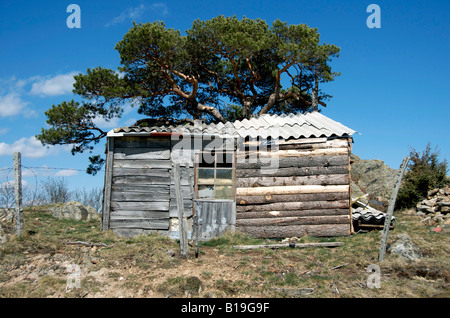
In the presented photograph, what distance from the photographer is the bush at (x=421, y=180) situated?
1402 cm

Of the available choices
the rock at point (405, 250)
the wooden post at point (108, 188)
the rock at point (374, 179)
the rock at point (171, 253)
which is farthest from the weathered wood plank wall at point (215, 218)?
the rock at point (374, 179)

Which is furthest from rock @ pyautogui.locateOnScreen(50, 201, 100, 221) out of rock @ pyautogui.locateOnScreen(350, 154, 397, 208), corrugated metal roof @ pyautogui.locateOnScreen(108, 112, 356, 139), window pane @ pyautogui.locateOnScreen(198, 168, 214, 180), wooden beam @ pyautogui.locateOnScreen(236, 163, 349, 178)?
rock @ pyautogui.locateOnScreen(350, 154, 397, 208)

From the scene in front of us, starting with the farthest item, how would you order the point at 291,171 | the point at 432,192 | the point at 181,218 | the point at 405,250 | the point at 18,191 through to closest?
the point at 432,192 → the point at 291,171 → the point at 18,191 → the point at 181,218 → the point at 405,250

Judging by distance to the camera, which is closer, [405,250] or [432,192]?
[405,250]

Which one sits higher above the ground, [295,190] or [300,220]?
[295,190]

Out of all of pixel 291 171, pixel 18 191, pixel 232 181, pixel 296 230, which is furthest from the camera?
pixel 232 181

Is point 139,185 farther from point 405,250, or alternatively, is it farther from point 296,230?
point 405,250

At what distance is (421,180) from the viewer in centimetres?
1416

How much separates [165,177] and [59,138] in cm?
658

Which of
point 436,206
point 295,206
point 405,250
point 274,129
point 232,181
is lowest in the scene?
point 405,250

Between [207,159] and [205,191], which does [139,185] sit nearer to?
[205,191]

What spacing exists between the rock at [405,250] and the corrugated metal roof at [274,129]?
11.5 ft

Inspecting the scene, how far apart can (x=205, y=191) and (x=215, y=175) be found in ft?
1.83

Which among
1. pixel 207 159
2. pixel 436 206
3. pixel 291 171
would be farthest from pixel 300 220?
pixel 436 206
